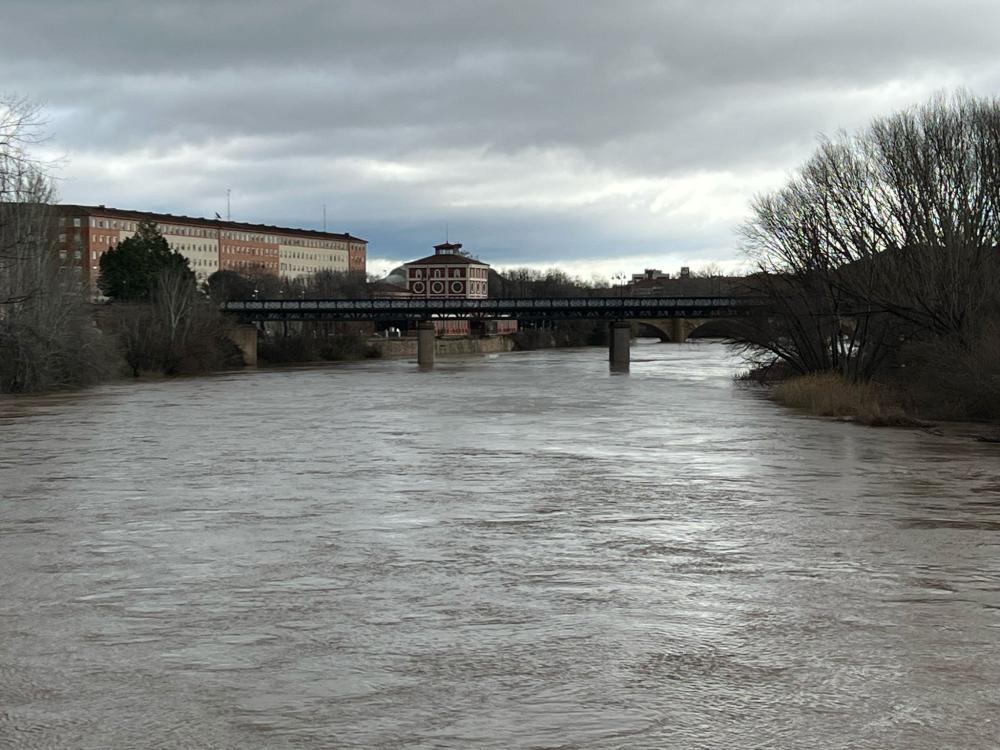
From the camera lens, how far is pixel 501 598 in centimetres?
1163

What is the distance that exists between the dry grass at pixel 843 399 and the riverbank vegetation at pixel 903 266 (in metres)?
0.14

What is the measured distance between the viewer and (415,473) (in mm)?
22484

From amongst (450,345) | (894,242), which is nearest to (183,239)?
(450,345)

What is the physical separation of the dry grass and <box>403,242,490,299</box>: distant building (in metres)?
139

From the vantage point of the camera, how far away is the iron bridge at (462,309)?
95.2 meters

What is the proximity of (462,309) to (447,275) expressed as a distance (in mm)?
89271

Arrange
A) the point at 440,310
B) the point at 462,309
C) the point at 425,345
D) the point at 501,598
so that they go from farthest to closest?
1. the point at 462,309
2. the point at 440,310
3. the point at 425,345
4. the point at 501,598

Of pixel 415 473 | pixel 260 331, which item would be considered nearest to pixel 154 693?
pixel 415 473

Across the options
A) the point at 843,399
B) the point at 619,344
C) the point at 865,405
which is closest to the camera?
the point at 865,405

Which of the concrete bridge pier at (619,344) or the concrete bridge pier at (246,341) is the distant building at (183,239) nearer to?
the concrete bridge pier at (246,341)

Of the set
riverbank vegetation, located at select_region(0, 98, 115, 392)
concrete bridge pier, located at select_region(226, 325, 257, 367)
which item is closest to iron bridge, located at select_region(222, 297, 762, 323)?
concrete bridge pier, located at select_region(226, 325, 257, 367)

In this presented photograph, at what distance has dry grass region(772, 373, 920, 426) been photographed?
34594 millimetres

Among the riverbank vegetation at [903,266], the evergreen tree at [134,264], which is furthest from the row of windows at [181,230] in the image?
the riverbank vegetation at [903,266]

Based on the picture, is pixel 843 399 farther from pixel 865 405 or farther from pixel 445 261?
pixel 445 261
